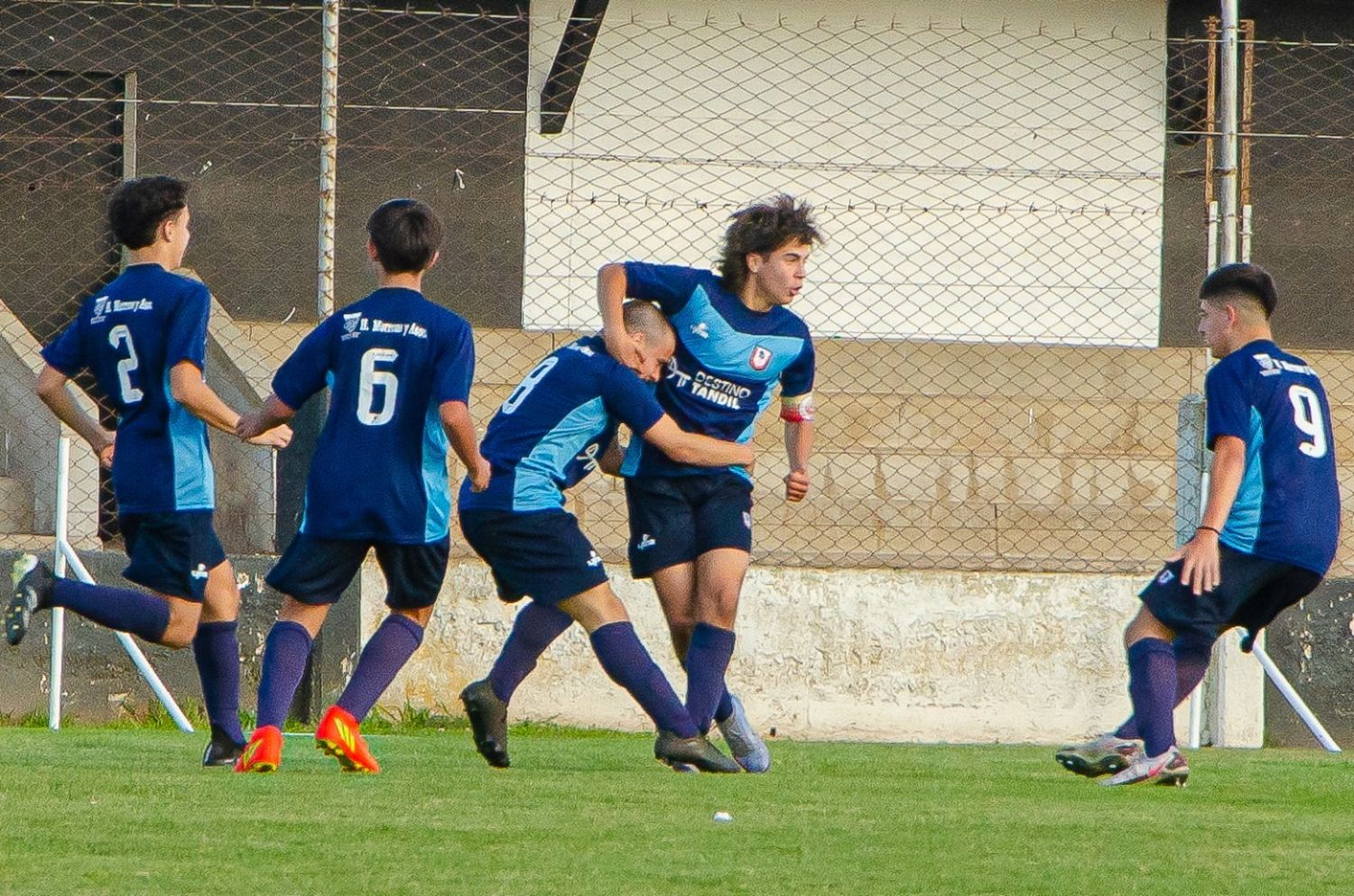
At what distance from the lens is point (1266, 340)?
5340 mm

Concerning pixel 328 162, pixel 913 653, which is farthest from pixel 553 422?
pixel 913 653

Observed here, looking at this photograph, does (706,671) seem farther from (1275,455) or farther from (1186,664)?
(1275,455)

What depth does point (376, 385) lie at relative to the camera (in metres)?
5.08

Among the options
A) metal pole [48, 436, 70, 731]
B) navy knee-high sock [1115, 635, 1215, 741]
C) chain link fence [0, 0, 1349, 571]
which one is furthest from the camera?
chain link fence [0, 0, 1349, 571]

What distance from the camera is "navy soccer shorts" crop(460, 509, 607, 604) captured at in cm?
511

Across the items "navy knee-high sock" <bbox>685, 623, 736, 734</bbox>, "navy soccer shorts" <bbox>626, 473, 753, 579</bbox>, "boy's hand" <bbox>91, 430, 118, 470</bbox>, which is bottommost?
"navy knee-high sock" <bbox>685, 623, 736, 734</bbox>

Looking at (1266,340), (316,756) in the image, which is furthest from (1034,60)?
(316,756)

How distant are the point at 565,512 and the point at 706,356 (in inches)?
28.4

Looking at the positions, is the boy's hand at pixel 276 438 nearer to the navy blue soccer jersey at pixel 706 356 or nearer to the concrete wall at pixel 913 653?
the navy blue soccer jersey at pixel 706 356

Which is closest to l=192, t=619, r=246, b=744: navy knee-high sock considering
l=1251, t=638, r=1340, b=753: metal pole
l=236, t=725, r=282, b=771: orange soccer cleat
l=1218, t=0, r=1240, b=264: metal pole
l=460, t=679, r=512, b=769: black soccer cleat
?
l=236, t=725, r=282, b=771: orange soccer cleat

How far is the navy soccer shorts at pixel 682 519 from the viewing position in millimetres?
5520

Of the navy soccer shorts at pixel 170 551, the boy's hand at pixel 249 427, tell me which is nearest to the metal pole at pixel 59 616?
the navy soccer shorts at pixel 170 551

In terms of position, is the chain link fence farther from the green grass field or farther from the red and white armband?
the green grass field

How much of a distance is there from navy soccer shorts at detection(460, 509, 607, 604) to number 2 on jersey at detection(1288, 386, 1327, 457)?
1951mm
